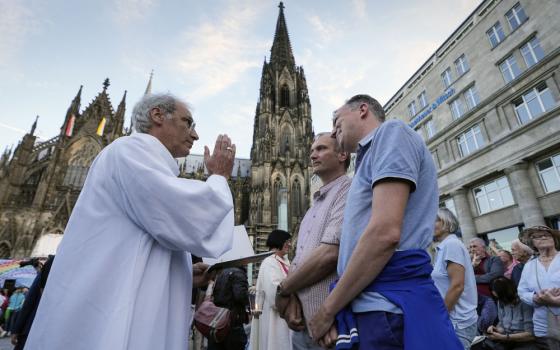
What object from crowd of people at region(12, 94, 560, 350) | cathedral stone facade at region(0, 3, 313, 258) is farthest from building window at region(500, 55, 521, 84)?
cathedral stone facade at region(0, 3, 313, 258)

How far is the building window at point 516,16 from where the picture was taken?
12367 millimetres

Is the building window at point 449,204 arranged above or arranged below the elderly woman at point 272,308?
above

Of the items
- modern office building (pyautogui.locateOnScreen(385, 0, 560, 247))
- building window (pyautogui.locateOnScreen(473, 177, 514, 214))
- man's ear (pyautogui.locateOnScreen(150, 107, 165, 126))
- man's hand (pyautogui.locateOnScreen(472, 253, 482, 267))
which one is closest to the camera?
man's ear (pyautogui.locateOnScreen(150, 107, 165, 126))

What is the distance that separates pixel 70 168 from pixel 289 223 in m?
25.7

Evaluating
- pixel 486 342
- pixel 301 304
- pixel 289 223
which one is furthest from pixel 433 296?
pixel 289 223

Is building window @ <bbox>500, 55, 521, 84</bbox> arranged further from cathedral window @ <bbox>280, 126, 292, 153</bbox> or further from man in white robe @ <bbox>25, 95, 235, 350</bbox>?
cathedral window @ <bbox>280, 126, 292, 153</bbox>

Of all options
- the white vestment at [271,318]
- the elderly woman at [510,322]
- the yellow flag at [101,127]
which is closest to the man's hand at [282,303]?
the white vestment at [271,318]

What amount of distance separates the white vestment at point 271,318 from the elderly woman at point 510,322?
2.60m

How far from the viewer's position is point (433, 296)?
43.1 inches

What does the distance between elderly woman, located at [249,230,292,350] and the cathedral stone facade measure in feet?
82.2

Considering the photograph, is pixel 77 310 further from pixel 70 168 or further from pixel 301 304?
pixel 70 168

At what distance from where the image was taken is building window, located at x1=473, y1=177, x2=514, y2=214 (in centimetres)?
1208

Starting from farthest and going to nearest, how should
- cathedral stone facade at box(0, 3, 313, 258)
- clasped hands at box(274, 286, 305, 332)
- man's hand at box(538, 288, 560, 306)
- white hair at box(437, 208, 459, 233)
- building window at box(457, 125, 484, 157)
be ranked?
cathedral stone facade at box(0, 3, 313, 258) < building window at box(457, 125, 484, 157) < white hair at box(437, 208, 459, 233) < man's hand at box(538, 288, 560, 306) < clasped hands at box(274, 286, 305, 332)

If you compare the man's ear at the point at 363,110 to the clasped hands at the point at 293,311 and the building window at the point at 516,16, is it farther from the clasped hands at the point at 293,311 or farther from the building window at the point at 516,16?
the building window at the point at 516,16
